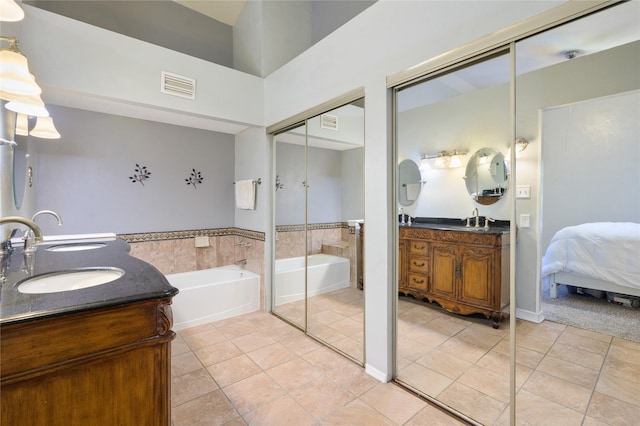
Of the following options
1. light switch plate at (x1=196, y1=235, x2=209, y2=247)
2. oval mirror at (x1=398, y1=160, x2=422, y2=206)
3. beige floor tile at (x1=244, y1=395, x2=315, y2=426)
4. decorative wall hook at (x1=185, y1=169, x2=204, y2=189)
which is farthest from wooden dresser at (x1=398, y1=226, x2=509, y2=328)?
decorative wall hook at (x1=185, y1=169, x2=204, y2=189)

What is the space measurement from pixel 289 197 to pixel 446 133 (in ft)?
6.25

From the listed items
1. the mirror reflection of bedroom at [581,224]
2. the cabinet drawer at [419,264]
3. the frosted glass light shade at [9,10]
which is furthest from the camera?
the cabinet drawer at [419,264]

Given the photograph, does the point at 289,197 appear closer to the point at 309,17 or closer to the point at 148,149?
the point at 148,149

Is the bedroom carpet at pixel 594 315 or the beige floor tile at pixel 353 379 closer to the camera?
the bedroom carpet at pixel 594 315

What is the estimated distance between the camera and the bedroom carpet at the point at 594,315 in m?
1.60

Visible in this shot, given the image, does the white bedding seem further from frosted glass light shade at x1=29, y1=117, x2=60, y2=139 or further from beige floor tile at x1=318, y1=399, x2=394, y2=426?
frosted glass light shade at x1=29, y1=117, x2=60, y2=139

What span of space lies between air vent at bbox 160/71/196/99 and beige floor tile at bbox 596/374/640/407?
396cm

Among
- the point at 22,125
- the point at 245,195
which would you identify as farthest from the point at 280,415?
the point at 22,125

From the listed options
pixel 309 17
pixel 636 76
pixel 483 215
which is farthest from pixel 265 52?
pixel 636 76

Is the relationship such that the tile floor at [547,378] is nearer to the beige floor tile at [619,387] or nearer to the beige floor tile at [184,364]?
the beige floor tile at [619,387]

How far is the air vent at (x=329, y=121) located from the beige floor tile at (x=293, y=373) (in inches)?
84.2

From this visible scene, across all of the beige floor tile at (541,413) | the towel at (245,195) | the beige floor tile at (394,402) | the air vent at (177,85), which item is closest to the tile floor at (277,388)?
the beige floor tile at (394,402)

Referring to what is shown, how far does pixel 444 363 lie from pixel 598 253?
122 centimetres

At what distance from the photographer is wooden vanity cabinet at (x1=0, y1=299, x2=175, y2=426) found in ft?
2.92
